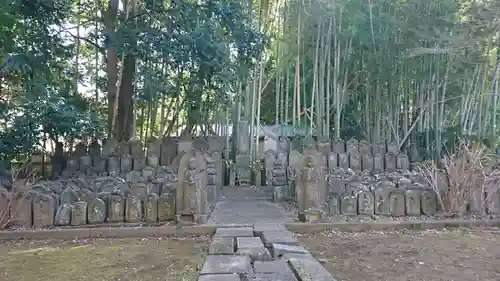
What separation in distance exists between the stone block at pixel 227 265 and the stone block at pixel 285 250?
0.32 metres

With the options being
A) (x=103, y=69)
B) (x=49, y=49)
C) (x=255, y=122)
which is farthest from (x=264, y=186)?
(x=103, y=69)

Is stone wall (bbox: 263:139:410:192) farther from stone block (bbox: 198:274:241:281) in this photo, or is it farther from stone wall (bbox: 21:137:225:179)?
stone block (bbox: 198:274:241:281)

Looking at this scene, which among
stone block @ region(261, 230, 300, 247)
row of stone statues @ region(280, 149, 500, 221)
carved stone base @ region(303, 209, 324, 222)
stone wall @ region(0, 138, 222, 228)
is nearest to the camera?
stone block @ region(261, 230, 300, 247)

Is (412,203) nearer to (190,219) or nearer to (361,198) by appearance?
(361,198)

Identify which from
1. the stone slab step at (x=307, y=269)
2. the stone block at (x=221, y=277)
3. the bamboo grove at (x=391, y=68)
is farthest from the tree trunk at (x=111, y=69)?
the stone block at (x=221, y=277)

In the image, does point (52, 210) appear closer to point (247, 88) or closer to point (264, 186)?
point (264, 186)

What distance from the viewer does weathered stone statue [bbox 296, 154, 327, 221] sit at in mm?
5273

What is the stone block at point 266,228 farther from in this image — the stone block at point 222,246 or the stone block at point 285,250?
the stone block at point 285,250

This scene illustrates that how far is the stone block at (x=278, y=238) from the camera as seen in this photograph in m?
4.12

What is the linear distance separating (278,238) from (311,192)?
1216mm

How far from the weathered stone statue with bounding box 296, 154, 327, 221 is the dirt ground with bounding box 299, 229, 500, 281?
37 centimetres

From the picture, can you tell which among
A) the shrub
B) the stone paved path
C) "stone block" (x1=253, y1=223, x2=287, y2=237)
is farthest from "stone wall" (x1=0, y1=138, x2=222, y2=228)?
the shrub

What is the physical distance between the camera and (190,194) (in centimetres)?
530

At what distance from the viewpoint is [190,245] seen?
4.50 m
